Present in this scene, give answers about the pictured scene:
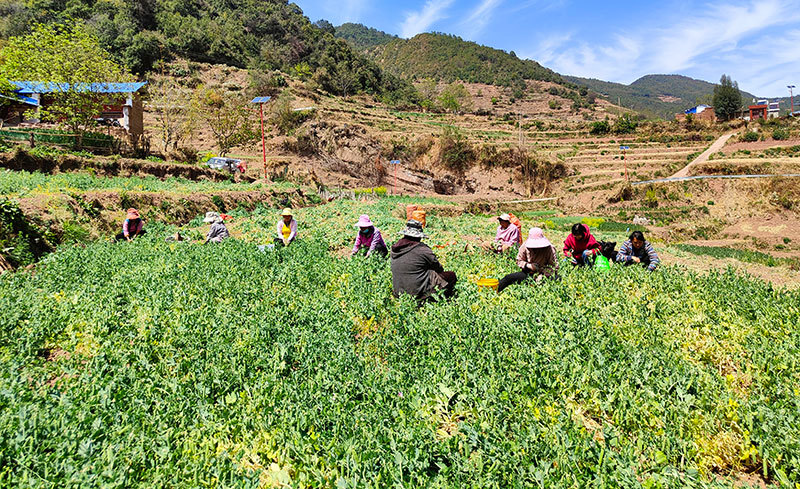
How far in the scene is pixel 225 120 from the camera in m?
38.6

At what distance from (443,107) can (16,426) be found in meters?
90.2

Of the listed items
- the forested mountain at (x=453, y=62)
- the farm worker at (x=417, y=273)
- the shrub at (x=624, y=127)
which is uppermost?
the forested mountain at (x=453, y=62)

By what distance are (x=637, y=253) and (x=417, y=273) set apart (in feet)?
15.7

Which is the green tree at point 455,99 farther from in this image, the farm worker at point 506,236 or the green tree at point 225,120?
the farm worker at point 506,236

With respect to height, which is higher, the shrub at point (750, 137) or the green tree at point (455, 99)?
the green tree at point (455, 99)

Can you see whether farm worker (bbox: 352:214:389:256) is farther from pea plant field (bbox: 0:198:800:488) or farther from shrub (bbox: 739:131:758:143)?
shrub (bbox: 739:131:758:143)

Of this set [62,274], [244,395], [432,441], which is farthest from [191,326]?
[62,274]

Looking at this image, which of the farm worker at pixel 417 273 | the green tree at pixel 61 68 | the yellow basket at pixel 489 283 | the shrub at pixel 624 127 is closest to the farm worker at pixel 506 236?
the yellow basket at pixel 489 283

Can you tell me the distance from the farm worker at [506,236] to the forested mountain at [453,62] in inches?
5162

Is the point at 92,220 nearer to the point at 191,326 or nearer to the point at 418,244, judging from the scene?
the point at 191,326

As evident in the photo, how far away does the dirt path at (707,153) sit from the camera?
39828 millimetres

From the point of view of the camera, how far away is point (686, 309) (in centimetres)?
538

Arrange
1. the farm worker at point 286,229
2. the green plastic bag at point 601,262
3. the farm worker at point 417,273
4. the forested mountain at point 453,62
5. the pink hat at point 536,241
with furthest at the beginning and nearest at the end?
1. the forested mountain at point 453,62
2. the farm worker at point 286,229
3. the green plastic bag at point 601,262
4. the pink hat at point 536,241
5. the farm worker at point 417,273

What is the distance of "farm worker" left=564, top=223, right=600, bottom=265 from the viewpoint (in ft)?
26.2
